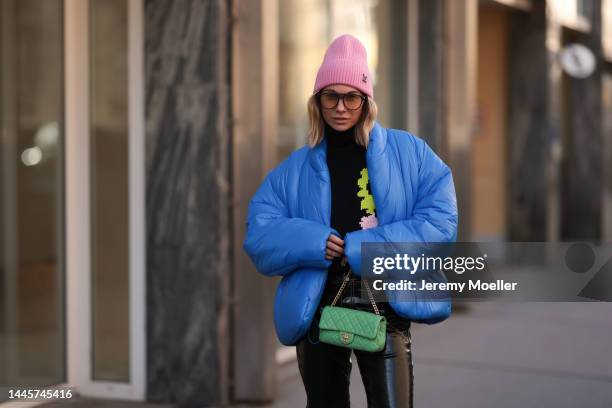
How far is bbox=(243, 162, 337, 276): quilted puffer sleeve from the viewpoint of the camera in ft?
10.2

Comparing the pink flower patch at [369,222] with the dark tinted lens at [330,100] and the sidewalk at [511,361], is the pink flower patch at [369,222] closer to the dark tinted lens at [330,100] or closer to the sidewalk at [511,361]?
the dark tinted lens at [330,100]

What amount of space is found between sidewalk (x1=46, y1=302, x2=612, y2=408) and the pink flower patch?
77.1 inches

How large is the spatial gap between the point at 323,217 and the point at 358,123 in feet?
1.25

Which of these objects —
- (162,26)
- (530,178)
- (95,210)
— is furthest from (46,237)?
(530,178)

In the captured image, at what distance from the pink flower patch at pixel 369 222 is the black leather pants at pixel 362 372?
0.39 meters

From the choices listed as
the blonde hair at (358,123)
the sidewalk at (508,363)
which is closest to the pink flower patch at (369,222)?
the blonde hair at (358,123)

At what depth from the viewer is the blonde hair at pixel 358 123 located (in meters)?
3.29

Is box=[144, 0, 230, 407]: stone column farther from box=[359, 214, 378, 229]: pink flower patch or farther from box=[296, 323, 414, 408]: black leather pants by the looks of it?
box=[359, 214, 378, 229]: pink flower patch

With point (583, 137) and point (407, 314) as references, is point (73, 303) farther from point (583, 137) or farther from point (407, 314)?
point (583, 137)

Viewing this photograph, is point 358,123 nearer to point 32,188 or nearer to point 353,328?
point 353,328

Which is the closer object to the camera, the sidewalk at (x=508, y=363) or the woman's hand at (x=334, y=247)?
the woman's hand at (x=334, y=247)

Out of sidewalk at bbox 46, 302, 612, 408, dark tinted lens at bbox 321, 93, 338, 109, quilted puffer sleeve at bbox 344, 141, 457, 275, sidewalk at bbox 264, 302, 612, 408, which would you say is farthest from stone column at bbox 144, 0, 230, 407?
quilted puffer sleeve at bbox 344, 141, 457, 275

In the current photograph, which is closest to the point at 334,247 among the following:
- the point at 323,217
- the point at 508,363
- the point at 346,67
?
the point at 323,217

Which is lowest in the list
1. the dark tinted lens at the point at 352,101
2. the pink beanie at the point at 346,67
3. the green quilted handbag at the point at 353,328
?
the green quilted handbag at the point at 353,328
